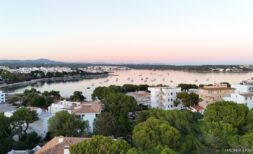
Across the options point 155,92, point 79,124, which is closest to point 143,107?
point 155,92

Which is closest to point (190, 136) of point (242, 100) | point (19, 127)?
point (19, 127)

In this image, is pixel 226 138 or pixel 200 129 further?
pixel 200 129

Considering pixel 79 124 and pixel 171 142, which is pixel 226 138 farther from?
pixel 79 124

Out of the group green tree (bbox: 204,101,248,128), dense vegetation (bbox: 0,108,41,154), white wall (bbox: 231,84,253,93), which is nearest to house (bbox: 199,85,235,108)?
white wall (bbox: 231,84,253,93)

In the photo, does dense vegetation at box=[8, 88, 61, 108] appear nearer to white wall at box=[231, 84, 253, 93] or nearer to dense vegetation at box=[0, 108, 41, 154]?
dense vegetation at box=[0, 108, 41, 154]

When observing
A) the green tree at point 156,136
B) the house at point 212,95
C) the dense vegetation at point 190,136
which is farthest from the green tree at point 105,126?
the house at point 212,95
